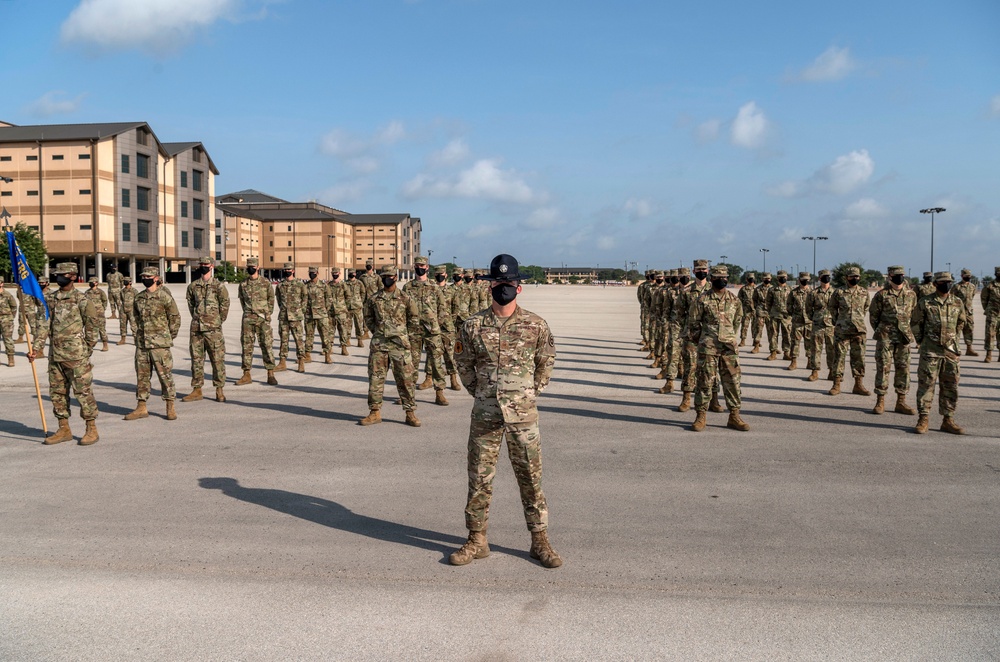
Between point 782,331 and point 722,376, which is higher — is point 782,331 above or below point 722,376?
above

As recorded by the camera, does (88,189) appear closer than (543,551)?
No

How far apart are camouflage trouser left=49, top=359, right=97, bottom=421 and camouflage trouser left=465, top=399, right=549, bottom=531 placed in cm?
583

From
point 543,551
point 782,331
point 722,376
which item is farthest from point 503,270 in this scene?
point 782,331

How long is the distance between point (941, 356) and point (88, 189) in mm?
71225

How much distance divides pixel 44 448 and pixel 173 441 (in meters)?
1.40

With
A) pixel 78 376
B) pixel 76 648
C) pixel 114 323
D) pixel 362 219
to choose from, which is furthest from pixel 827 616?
pixel 362 219

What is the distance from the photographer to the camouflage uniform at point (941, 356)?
959 cm

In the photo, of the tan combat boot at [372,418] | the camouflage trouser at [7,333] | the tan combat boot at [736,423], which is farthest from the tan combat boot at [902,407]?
the camouflage trouser at [7,333]

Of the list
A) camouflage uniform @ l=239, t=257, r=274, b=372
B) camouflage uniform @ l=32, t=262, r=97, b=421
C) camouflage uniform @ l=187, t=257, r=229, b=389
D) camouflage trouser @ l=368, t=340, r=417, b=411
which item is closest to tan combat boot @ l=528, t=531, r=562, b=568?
camouflage trouser @ l=368, t=340, r=417, b=411

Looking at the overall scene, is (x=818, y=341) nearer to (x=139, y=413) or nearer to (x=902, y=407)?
(x=902, y=407)

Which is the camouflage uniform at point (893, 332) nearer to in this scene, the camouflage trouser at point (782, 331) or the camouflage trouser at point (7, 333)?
the camouflage trouser at point (782, 331)

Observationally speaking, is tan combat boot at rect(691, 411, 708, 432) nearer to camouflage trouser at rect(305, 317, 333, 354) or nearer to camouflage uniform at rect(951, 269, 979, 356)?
camouflage trouser at rect(305, 317, 333, 354)

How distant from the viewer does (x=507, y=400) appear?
5.25 m

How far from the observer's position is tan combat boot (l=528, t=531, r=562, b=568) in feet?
17.0
